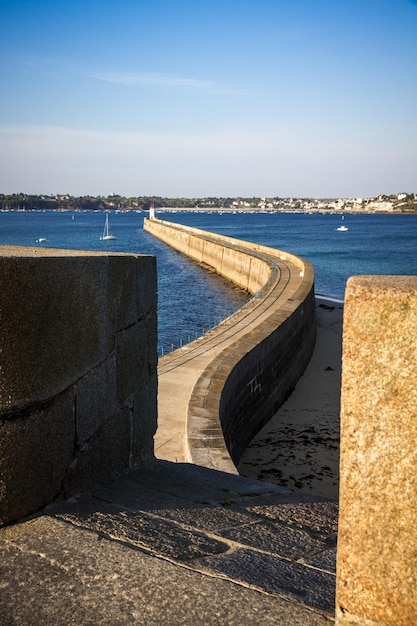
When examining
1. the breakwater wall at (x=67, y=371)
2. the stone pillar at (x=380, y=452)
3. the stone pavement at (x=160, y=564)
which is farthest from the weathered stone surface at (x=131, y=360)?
the stone pillar at (x=380, y=452)

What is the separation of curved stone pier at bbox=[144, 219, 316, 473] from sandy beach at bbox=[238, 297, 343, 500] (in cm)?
28

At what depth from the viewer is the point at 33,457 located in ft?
7.73

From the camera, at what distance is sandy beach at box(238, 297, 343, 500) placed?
999 centimetres

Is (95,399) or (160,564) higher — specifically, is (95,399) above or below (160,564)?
above

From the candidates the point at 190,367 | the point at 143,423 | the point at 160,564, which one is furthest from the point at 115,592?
the point at 190,367

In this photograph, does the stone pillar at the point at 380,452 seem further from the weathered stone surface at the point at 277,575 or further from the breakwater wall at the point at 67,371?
the breakwater wall at the point at 67,371

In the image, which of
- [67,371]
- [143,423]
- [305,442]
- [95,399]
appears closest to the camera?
[67,371]

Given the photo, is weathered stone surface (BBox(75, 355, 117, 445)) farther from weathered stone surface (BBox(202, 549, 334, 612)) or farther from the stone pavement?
weathered stone surface (BBox(202, 549, 334, 612))

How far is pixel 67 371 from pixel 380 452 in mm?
1515

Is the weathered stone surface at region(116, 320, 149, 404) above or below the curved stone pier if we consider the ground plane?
above

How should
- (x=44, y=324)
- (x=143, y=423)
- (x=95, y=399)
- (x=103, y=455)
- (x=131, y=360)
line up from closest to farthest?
(x=44, y=324) < (x=95, y=399) < (x=103, y=455) < (x=131, y=360) < (x=143, y=423)

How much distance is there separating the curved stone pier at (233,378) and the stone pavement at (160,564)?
3577 millimetres

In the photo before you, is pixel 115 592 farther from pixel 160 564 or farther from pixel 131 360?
pixel 131 360

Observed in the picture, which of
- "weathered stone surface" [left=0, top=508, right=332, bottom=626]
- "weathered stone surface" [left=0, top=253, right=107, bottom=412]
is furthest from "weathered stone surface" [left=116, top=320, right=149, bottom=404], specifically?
"weathered stone surface" [left=0, top=508, right=332, bottom=626]
